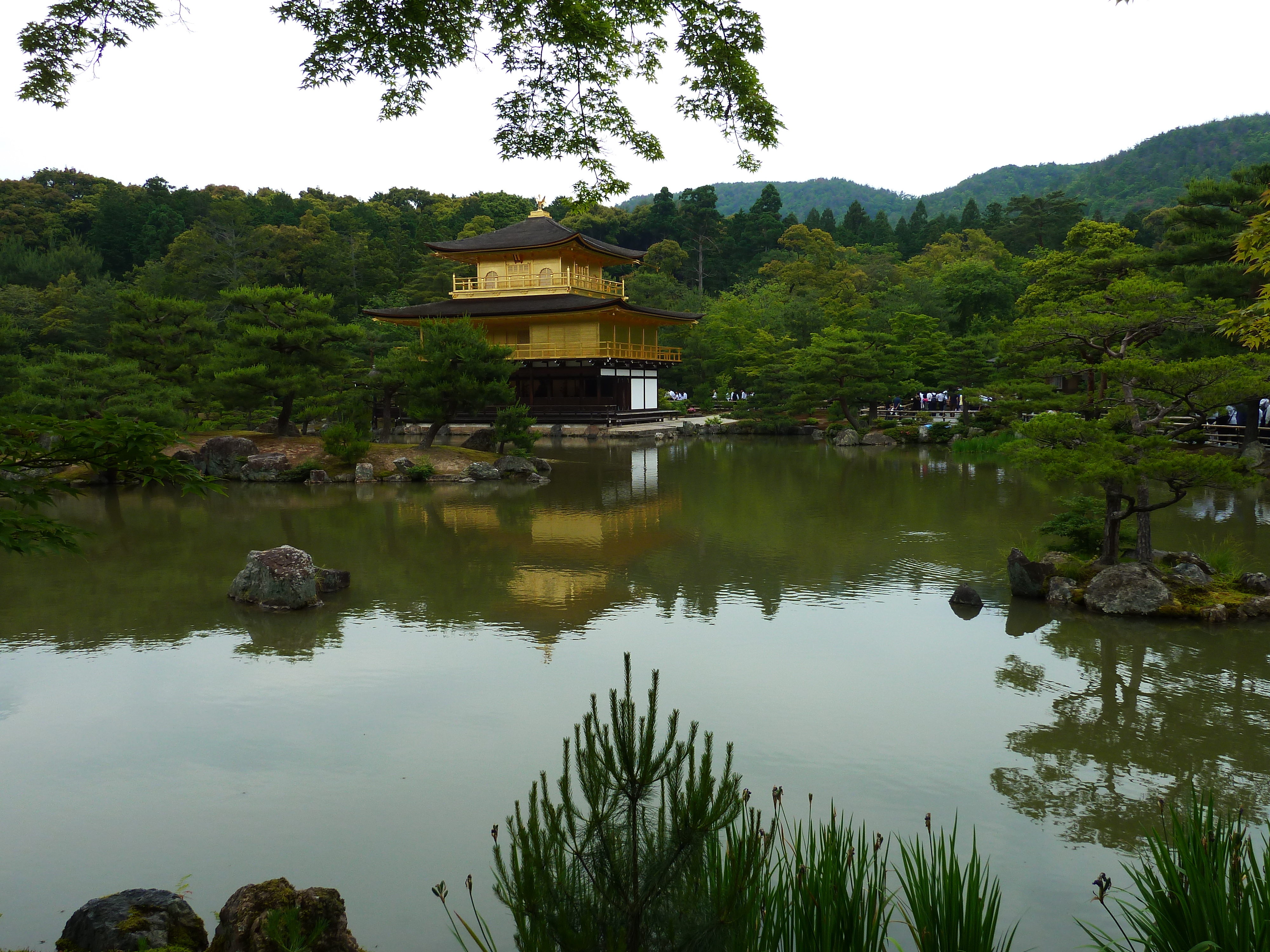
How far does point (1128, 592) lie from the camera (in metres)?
7.97

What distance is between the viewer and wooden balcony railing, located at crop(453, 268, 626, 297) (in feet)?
108

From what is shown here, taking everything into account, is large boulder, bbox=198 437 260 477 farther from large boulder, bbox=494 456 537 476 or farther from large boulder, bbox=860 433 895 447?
large boulder, bbox=860 433 895 447

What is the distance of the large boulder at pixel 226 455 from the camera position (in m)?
18.6

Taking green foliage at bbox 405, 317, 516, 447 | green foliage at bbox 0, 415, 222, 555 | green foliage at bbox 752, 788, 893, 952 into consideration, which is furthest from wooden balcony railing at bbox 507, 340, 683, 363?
green foliage at bbox 752, 788, 893, 952

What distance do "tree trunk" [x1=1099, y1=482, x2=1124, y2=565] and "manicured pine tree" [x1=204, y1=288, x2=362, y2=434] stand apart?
16.2m

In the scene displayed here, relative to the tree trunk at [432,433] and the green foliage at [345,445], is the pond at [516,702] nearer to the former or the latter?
the green foliage at [345,445]

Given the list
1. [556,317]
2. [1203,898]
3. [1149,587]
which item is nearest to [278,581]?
[1203,898]

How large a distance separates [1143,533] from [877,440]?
18877 mm

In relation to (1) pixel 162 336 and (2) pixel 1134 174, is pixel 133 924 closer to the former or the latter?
(1) pixel 162 336

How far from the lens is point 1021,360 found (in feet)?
72.9

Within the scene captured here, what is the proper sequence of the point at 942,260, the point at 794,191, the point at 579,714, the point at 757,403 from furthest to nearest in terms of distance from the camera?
the point at 794,191, the point at 942,260, the point at 757,403, the point at 579,714

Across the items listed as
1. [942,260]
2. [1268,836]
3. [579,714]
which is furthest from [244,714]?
[942,260]

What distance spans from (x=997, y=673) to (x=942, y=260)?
167 ft

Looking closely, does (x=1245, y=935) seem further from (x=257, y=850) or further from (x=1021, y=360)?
(x=1021, y=360)
